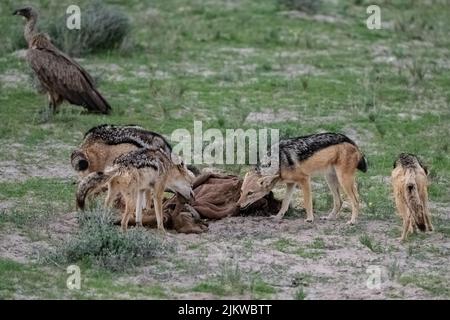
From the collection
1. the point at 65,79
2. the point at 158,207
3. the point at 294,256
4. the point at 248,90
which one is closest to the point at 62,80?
the point at 65,79

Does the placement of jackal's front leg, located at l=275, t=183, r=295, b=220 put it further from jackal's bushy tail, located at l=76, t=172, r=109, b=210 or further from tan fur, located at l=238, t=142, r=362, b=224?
jackal's bushy tail, located at l=76, t=172, r=109, b=210

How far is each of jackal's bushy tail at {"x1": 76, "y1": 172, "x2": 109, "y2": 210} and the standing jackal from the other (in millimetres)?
3033

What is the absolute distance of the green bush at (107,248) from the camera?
10.1m

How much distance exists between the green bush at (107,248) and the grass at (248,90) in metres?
0.12

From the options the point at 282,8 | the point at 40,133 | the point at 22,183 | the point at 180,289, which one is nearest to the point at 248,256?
the point at 180,289

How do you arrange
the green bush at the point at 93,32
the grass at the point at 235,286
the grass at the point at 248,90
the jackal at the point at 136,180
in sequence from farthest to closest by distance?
the green bush at the point at 93,32 < the grass at the point at 248,90 < the jackal at the point at 136,180 < the grass at the point at 235,286

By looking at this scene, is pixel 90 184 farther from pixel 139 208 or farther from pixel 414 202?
pixel 414 202

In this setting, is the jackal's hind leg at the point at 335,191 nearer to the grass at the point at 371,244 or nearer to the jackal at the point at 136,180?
the grass at the point at 371,244

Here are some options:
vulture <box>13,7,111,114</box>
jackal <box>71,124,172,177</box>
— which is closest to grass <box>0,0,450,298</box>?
vulture <box>13,7,111,114</box>

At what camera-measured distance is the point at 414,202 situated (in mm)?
11141

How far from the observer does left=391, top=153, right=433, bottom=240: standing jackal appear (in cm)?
1116

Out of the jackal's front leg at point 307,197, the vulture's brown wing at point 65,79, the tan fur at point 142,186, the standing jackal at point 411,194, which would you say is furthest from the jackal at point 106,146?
the vulture's brown wing at point 65,79

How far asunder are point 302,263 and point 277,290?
97 centimetres

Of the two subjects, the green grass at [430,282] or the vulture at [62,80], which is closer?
the green grass at [430,282]
